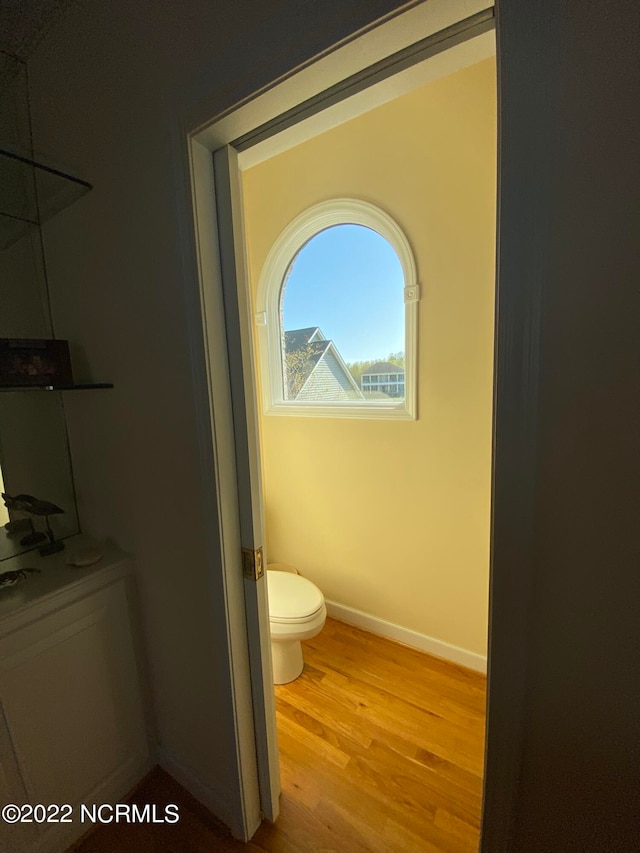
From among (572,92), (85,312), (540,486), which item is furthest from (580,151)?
(85,312)

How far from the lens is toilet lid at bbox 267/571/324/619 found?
1494mm

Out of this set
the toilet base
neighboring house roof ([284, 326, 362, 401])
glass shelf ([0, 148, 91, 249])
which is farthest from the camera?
neighboring house roof ([284, 326, 362, 401])

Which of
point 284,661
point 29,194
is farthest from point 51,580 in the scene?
point 29,194

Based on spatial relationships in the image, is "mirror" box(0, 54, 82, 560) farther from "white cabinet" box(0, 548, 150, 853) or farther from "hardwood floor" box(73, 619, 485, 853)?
"hardwood floor" box(73, 619, 485, 853)

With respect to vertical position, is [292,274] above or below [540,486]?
above

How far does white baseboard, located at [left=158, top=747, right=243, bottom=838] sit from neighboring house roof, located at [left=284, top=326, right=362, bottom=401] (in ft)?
5.43

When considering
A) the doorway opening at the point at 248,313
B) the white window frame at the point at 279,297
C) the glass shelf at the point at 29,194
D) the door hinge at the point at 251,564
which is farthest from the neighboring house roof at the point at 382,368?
the glass shelf at the point at 29,194

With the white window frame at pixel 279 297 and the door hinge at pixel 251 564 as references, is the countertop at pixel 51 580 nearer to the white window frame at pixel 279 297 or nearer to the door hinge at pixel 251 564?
the door hinge at pixel 251 564

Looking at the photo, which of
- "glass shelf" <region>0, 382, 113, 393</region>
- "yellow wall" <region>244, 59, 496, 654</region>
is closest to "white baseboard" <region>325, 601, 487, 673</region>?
"yellow wall" <region>244, 59, 496, 654</region>

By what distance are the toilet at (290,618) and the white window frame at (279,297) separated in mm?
903

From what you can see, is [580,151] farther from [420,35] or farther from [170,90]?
[170,90]

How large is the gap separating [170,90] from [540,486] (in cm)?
112

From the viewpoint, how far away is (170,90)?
758 mm

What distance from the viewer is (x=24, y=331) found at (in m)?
1.21
